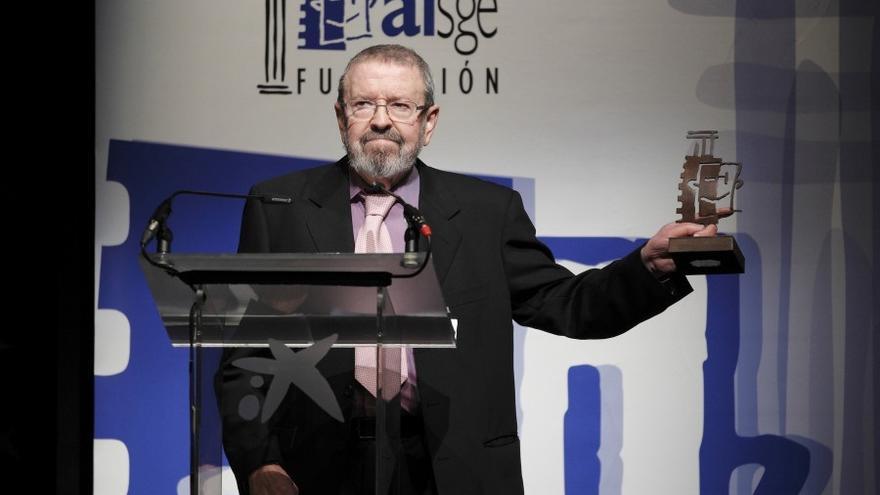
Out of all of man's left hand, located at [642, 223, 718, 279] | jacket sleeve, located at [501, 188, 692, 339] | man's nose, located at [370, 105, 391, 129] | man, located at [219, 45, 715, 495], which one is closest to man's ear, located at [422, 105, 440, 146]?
man, located at [219, 45, 715, 495]

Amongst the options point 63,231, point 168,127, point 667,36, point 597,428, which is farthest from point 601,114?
point 63,231

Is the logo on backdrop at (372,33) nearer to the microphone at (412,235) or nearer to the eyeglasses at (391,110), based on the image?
the eyeglasses at (391,110)

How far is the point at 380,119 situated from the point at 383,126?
0.02 m

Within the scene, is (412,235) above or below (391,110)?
below

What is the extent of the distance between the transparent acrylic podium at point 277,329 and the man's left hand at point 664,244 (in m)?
0.57

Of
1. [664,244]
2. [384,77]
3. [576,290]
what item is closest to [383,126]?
[384,77]

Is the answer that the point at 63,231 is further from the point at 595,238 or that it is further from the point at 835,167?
the point at 835,167

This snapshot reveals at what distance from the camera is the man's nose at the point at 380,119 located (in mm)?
2902

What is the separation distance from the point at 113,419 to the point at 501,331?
1826mm

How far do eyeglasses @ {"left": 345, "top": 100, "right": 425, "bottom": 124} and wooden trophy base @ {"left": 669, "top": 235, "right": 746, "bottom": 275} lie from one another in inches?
30.4

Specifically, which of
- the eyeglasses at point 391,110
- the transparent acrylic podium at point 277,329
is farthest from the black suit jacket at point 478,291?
the transparent acrylic podium at point 277,329

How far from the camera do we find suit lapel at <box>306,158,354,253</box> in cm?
270

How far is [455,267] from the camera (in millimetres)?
2750

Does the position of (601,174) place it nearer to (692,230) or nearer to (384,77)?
(384,77)
